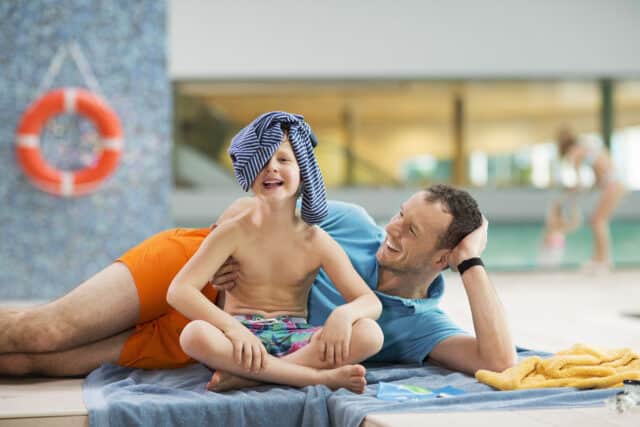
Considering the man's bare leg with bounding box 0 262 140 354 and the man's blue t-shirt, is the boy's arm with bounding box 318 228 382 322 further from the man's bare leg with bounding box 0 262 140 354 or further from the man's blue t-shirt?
the man's bare leg with bounding box 0 262 140 354

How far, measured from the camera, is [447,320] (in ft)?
9.75

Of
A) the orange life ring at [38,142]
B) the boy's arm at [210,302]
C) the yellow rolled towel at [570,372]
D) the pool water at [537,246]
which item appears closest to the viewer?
the boy's arm at [210,302]

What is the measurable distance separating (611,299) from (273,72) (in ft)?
16.6

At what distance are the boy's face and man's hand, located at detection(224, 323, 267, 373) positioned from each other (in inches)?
14.1

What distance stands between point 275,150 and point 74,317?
808 mm

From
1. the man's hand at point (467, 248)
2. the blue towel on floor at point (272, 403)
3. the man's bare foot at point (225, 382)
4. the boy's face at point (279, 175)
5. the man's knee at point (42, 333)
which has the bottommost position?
the blue towel on floor at point (272, 403)

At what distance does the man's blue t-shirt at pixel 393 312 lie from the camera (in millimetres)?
2865

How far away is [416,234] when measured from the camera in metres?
2.73

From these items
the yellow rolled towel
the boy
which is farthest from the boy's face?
the yellow rolled towel

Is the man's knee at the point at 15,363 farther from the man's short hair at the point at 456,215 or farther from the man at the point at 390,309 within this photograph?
the man's short hair at the point at 456,215

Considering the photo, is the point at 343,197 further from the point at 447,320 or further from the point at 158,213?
the point at 447,320

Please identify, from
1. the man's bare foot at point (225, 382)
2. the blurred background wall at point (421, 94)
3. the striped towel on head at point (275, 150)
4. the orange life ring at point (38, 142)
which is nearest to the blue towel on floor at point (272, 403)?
the man's bare foot at point (225, 382)

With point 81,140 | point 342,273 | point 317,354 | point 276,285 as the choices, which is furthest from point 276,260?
point 81,140

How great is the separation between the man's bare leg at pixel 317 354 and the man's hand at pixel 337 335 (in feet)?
0.09
